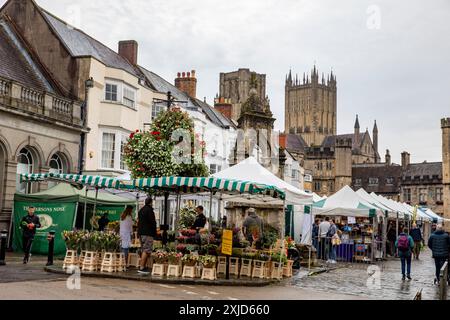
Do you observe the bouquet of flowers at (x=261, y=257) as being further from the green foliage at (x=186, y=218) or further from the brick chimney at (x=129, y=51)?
the brick chimney at (x=129, y=51)

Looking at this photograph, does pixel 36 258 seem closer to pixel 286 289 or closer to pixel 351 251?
pixel 286 289

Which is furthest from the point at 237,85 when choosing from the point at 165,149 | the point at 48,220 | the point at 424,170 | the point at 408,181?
the point at 48,220

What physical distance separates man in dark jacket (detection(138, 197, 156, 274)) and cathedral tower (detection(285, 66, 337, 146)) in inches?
6044

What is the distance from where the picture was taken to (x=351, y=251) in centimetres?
2652

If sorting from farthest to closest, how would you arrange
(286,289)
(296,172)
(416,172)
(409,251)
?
(416,172) → (296,172) → (409,251) → (286,289)

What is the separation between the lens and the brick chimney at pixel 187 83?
49656 mm

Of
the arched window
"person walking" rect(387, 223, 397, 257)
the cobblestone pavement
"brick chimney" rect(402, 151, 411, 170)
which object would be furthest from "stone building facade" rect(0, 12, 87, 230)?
"brick chimney" rect(402, 151, 411, 170)

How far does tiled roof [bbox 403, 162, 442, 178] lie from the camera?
98.9 meters

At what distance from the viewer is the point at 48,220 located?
21.8 meters

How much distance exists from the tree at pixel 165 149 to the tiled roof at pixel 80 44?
9.28 metres

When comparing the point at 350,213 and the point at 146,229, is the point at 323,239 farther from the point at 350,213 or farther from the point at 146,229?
the point at 146,229

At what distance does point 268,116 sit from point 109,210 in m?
7.76

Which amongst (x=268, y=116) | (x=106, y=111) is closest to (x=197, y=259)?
(x=268, y=116)

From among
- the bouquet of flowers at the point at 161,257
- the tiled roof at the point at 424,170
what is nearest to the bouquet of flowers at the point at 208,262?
the bouquet of flowers at the point at 161,257
